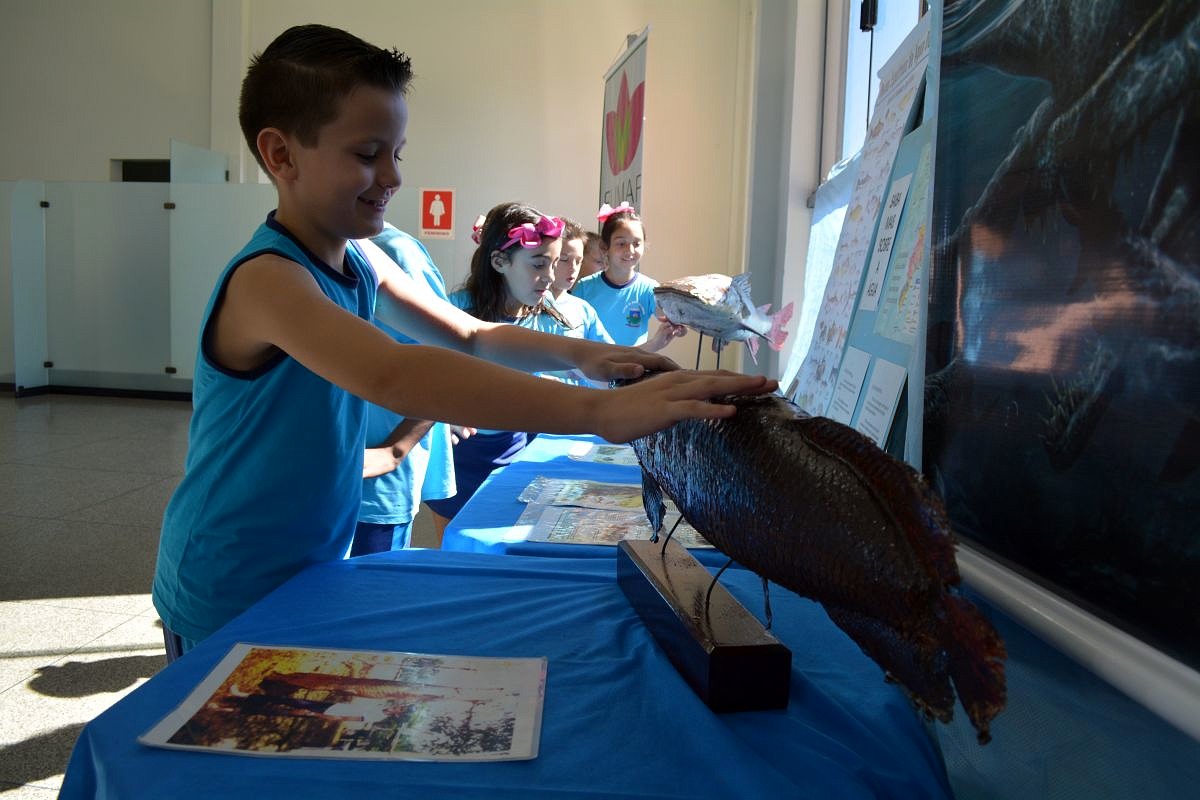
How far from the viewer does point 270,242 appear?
1.30 m

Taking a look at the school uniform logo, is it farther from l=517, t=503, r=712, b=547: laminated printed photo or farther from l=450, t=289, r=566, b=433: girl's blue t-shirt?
l=517, t=503, r=712, b=547: laminated printed photo

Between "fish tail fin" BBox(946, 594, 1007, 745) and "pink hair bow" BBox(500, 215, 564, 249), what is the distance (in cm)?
244

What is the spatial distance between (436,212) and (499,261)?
496 centimetres

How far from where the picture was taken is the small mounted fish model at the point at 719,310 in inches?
50.5

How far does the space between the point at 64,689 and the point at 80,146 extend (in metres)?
8.05

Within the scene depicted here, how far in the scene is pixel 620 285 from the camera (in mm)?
4711

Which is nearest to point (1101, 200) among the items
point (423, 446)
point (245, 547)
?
point (245, 547)

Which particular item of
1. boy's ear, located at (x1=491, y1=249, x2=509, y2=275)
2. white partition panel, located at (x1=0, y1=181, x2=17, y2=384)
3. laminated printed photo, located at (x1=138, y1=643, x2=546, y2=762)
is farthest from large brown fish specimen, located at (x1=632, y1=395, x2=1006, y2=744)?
white partition panel, located at (x1=0, y1=181, x2=17, y2=384)

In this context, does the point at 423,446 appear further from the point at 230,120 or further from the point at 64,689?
the point at 230,120

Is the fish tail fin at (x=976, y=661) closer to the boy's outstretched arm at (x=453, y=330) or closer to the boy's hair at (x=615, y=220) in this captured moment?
the boy's outstretched arm at (x=453, y=330)

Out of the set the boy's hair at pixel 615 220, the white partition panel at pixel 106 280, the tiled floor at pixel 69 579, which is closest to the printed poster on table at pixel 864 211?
the tiled floor at pixel 69 579

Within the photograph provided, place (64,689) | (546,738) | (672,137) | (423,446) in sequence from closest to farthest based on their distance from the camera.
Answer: (546,738)
(423,446)
(64,689)
(672,137)

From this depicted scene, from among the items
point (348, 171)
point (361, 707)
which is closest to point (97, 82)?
point (348, 171)

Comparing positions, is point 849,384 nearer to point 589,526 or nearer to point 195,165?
point 589,526
